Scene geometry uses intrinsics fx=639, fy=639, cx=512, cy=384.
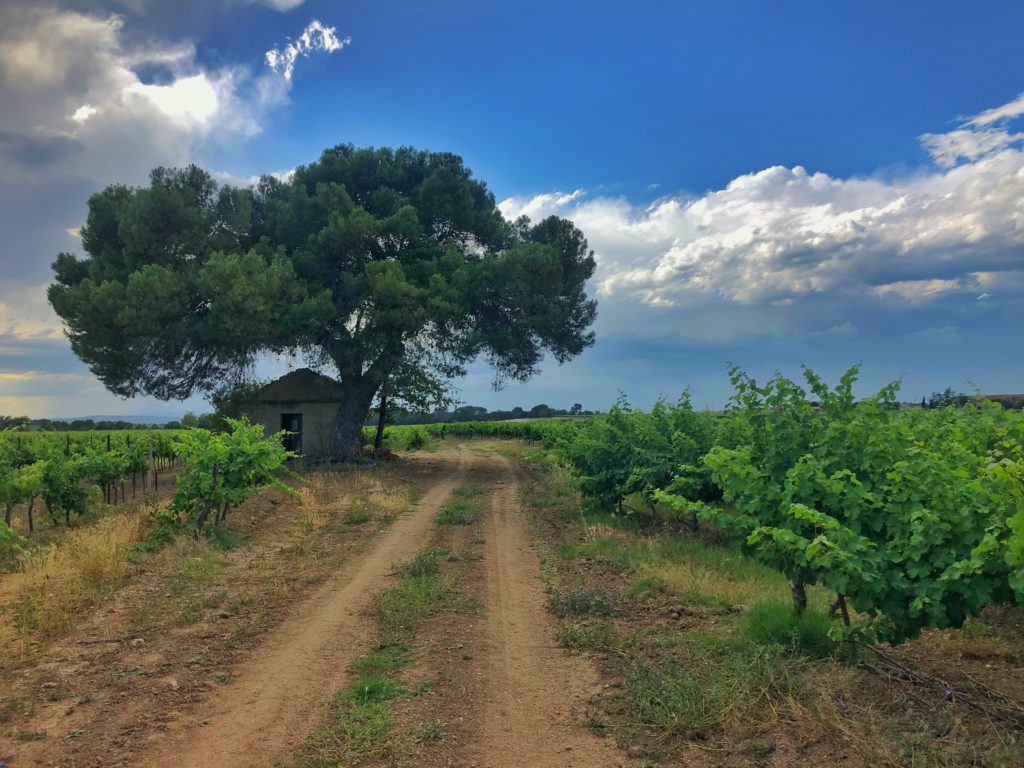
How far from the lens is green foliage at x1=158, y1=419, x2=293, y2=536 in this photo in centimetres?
1129

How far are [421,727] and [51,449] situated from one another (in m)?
13.0

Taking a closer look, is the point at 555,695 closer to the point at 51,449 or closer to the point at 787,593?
the point at 787,593

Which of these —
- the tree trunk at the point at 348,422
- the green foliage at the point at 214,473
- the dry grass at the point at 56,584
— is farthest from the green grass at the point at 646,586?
the tree trunk at the point at 348,422

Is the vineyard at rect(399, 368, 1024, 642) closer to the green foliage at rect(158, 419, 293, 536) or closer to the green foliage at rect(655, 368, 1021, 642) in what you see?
the green foliage at rect(655, 368, 1021, 642)

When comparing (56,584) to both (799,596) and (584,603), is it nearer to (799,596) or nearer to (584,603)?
(584,603)

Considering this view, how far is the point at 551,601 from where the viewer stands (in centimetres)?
766

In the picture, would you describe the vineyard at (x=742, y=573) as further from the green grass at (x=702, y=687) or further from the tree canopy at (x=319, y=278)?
the tree canopy at (x=319, y=278)

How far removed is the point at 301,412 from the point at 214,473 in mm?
17859

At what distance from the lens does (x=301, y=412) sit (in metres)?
28.6

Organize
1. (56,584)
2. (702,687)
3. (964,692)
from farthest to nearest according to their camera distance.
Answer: (56,584)
(702,687)
(964,692)

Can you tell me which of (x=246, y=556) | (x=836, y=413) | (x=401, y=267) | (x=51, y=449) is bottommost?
(x=246, y=556)

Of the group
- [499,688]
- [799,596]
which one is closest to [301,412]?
[499,688]

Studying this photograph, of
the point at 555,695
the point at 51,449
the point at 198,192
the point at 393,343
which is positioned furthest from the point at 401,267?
the point at 555,695

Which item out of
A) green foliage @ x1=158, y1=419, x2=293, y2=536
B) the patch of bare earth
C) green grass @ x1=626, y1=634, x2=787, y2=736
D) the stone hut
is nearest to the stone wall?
the stone hut
